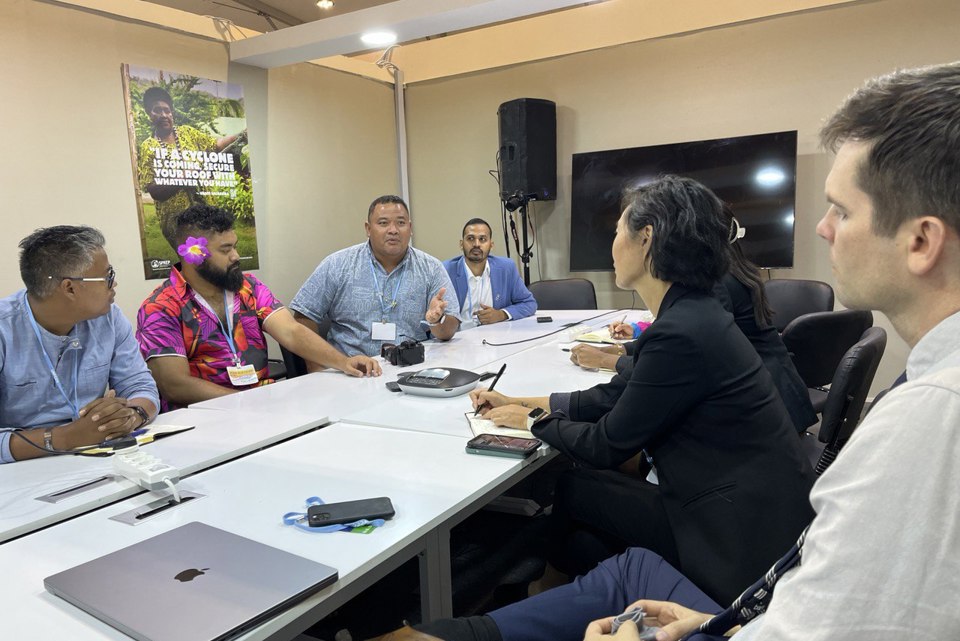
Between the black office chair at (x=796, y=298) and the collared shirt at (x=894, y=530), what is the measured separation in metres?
3.35

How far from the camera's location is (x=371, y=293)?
3395 mm

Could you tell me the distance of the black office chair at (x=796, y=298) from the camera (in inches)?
145

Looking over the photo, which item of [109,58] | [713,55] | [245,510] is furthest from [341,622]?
[713,55]

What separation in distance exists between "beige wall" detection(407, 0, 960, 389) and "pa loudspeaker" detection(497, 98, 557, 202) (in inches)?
9.9

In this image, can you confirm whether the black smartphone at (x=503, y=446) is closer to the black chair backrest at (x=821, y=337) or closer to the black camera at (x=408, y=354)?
the black camera at (x=408, y=354)

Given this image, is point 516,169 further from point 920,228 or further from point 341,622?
point 920,228

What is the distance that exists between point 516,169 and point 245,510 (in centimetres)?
423

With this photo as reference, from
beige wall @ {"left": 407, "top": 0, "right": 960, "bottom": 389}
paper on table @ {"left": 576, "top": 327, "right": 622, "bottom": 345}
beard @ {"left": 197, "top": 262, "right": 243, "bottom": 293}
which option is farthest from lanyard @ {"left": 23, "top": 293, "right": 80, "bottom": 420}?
beige wall @ {"left": 407, "top": 0, "right": 960, "bottom": 389}

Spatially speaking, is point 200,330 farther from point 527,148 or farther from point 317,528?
point 527,148

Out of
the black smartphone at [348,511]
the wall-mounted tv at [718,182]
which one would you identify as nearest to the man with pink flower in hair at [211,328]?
the black smartphone at [348,511]

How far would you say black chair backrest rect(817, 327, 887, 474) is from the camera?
6.47 feet

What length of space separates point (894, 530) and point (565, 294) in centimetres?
436

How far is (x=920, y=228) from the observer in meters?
0.66

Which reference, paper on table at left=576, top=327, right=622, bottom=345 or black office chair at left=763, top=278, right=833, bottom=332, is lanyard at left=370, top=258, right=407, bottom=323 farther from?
black office chair at left=763, top=278, right=833, bottom=332
